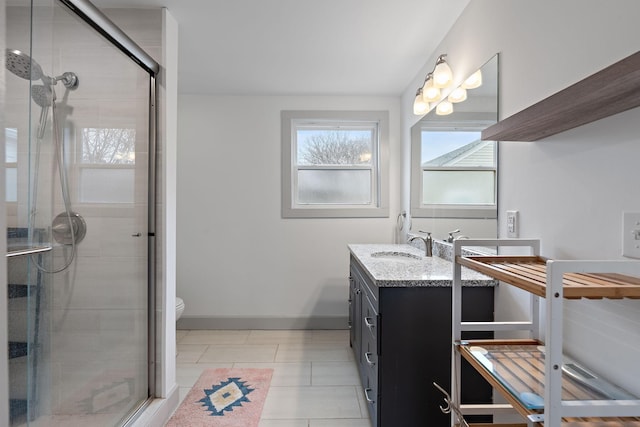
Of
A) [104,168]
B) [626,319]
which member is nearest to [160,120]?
[104,168]

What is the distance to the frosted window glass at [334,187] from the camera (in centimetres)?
330

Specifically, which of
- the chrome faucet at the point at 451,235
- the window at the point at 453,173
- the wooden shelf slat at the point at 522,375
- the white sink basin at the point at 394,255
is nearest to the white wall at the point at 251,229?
the window at the point at 453,173

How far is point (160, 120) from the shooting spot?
→ 1.88 meters

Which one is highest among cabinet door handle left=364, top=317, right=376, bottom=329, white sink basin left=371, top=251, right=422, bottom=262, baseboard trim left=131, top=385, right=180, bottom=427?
white sink basin left=371, top=251, right=422, bottom=262

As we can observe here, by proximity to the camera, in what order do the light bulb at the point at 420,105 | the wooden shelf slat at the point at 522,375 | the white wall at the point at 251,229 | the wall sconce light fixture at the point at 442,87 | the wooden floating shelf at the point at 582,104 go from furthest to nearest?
the white wall at the point at 251,229
the light bulb at the point at 420,105
the wall sconce light fixture at the point at 442,87
the wooden shelf slat at the point at 522,375
the wooden floating shelf at the point at 582,104

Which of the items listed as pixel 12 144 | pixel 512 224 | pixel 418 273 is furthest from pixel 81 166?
pixel 512 224

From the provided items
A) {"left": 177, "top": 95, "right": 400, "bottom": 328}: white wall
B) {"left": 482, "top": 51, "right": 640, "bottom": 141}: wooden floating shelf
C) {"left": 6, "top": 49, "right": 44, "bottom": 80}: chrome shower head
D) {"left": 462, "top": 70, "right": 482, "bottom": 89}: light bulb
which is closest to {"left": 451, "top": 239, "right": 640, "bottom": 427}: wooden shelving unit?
{"left": 482, "top": 51, "right": 640, "bottom": 141}: wooden floating shelf

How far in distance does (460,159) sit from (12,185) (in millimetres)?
2124

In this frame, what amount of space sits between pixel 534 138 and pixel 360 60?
5.19 ft

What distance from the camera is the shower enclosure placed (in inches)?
47.3

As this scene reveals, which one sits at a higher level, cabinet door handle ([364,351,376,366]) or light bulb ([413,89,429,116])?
light bulb ([413,89,429,116])

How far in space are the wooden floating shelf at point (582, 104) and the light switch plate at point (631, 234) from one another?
29cm

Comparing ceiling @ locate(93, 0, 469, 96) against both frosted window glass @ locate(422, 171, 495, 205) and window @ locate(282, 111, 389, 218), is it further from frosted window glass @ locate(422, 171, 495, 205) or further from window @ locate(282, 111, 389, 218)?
frosted window glass @ locate(422, 171, 495, 205)

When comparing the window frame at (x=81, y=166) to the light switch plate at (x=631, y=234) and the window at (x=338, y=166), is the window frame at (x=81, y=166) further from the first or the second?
the light switch plate at (x=631, y=234)
